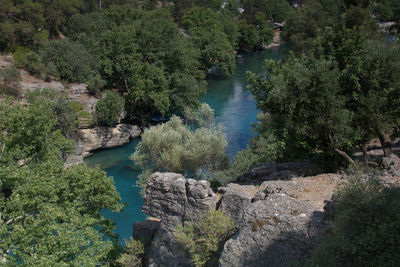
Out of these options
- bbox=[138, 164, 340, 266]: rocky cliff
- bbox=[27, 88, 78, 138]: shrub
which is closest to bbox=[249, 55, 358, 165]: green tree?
bbox=[138, 164, 340, 266]: rocky cliff

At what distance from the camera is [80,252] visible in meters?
13.1

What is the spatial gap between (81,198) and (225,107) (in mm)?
30910

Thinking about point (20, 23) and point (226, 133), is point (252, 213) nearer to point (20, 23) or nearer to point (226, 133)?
point (226, 133)

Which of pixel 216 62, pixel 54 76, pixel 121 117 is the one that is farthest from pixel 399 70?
pixel 216 62

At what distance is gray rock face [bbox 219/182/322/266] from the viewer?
10.3 metres

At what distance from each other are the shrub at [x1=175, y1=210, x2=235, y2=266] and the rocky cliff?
52 centimetres

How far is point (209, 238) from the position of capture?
1253 centimetres

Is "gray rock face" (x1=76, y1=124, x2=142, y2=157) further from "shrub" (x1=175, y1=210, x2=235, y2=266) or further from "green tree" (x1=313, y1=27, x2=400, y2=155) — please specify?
"green tree" (x1=313, y1=27, x2=400, y2=155)

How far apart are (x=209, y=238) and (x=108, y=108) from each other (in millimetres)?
25099

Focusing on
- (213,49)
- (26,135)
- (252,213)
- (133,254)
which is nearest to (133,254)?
(133,254)

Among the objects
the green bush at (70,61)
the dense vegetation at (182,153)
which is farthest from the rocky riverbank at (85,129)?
the dense vegetation at (182,153)

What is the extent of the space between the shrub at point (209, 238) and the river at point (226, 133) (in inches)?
294

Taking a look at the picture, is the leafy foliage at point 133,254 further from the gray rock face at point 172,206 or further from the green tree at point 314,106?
the green tree at point 314,106

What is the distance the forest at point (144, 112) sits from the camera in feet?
45.1
